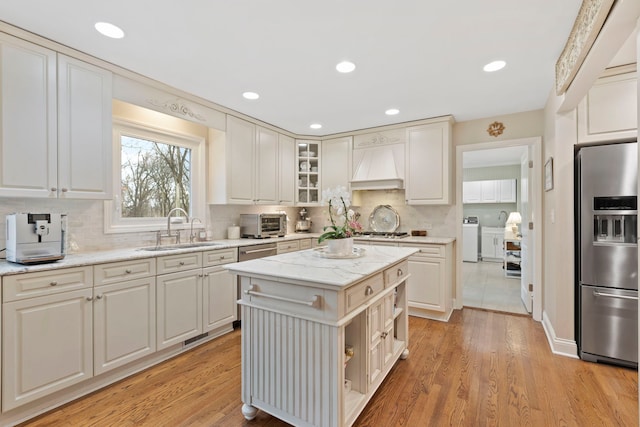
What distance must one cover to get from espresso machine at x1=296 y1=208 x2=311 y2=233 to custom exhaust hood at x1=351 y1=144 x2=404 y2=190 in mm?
1018

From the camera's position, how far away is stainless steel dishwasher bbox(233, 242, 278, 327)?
323cm

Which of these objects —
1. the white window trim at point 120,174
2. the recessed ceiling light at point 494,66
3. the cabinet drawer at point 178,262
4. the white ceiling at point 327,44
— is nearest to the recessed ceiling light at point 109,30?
the white ceiling at point 327,44

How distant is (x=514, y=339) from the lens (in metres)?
2.95

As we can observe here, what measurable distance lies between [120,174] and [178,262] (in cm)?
106

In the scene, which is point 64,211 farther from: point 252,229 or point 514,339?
point 514,339

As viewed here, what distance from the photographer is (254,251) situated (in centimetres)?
336

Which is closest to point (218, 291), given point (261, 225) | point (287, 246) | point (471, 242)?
point (261, 225)

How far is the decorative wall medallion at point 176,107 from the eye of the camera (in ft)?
9.12

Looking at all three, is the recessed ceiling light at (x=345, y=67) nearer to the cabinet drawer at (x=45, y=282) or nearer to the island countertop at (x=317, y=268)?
the island countertop at (x=317, y=268)

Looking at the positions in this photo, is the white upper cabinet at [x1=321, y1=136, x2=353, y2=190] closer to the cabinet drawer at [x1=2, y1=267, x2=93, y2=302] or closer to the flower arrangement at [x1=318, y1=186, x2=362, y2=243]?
the flower arrangement at [x1=318, y1=186, x2=362, y2=243]

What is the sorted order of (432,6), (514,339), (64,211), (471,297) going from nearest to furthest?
(432,6) → (64,211) → (514,339) → (471,297)

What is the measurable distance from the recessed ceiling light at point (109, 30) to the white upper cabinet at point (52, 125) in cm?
44

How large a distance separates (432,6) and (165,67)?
2.04 meters

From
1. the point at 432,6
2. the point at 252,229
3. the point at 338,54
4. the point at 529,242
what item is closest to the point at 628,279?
the point at 529,242
